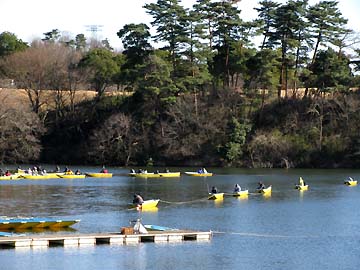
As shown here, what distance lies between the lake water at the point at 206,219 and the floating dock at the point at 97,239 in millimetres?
594

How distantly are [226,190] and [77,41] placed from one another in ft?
341

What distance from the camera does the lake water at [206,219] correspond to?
34125 mm

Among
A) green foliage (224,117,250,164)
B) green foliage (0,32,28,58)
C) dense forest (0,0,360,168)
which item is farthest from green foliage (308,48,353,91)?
green foliage (0,32,28,58)

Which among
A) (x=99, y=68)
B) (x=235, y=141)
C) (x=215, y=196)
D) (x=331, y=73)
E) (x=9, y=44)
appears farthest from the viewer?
(x=9, y=44)

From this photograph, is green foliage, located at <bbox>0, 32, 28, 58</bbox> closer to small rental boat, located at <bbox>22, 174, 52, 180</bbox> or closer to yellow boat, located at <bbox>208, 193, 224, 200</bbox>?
small rental boat, located at <bbox>22, 174, 52, 180</bbox>

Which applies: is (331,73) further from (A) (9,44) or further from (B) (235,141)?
(A) (9,44)

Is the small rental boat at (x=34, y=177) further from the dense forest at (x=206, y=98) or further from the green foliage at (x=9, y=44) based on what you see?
the green foliage at (x=9, y=44)

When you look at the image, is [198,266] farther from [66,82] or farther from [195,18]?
[66,82]

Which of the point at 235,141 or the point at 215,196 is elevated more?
the point at 235,141

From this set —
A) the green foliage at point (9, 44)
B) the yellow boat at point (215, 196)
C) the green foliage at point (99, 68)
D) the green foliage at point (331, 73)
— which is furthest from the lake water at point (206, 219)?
the green foliage at point (9, 44)

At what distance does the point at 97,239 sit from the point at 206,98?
63.3m

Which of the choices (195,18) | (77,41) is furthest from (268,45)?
(77,41)

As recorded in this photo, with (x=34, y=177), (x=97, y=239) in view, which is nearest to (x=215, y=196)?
(x=97, y=239)

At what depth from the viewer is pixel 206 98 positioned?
99.2 meters
